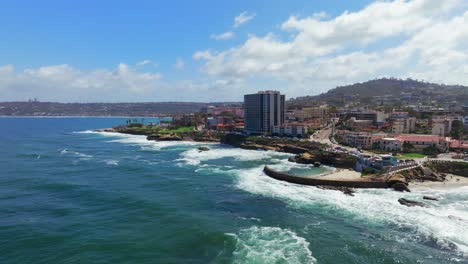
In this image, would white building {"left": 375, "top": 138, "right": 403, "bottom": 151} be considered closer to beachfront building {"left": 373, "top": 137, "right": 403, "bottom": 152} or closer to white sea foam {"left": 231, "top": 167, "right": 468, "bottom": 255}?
beachfront building {"left": 373, "top": 137, "right": 403, "bottom": 152}

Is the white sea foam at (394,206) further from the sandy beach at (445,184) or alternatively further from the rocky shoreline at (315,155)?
the rocky shoreline at (315,155)

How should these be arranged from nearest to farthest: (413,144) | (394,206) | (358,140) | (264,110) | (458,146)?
A: (394,206)
(458,146)
(413,144)
(358,140)
(264,110)

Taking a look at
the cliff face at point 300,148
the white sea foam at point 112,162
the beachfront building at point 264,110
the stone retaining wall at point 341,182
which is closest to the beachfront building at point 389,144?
the cliff face at point 300,148

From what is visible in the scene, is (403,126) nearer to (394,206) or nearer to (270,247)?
(394,206)

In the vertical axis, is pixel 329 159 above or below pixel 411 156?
below

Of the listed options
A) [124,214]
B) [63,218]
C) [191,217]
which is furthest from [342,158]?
[63,218]

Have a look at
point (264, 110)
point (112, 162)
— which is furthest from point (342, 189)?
point (264, 110)
